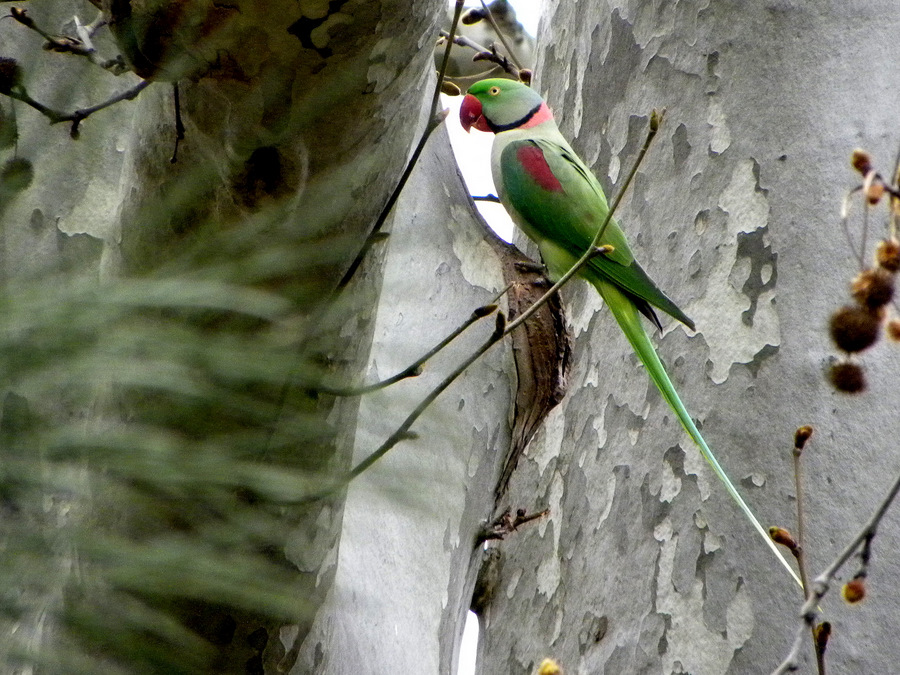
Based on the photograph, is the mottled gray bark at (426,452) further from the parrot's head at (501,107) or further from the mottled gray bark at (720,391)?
the parrot's head at (501,107)

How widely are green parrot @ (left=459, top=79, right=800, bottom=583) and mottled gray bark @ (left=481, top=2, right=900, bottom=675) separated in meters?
0.04

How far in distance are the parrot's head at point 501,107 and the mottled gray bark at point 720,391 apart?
362 millimetres

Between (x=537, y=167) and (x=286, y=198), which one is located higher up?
(x=286, y=198)

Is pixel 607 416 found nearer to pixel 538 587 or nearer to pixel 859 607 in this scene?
pixel 538 587

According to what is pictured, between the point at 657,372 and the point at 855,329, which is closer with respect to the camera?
the point at 855,329

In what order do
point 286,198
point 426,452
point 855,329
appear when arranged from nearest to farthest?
point 855,329
point 286,198
point 426,452

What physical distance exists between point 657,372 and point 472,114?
1.26m

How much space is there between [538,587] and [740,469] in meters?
0.37

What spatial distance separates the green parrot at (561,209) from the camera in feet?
4.56

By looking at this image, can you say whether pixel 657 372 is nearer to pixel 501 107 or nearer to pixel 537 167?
pixel 537 167

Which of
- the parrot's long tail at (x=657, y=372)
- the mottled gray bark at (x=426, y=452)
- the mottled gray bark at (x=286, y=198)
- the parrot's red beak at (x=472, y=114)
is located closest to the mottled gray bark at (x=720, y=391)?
the parrot's long tail at (x=657, y=372)

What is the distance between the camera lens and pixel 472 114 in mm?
2434

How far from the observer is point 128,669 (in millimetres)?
512

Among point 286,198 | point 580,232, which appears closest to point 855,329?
point 286,198
